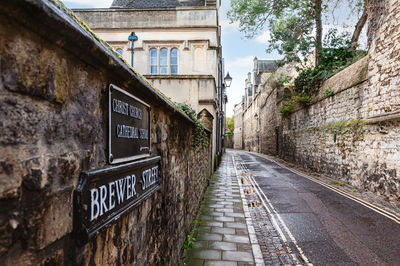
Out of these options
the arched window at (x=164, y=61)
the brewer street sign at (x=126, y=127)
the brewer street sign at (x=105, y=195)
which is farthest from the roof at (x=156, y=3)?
the brewer street sign at (x=105, y=195)

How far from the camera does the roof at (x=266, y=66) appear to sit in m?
42.3

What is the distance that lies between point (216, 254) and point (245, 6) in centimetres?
1708

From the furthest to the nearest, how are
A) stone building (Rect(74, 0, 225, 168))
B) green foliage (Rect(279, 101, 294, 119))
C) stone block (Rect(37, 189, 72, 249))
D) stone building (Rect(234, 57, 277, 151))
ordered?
stone building (Rect(234, 57, 277, 151)), green foliage (Rect(279, 101, 294, 119)), stone building (Rect(74, 0, 225, 168)), stone block (Rect(37, 189, 72, 249))

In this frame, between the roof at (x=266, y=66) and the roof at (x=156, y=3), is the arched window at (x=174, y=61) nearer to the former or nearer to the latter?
the roof at (x=156, y=3)

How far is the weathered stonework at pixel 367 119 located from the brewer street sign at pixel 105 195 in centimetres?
844

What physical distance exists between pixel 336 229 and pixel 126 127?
537 centimetres

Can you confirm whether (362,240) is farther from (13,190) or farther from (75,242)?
(13,190)

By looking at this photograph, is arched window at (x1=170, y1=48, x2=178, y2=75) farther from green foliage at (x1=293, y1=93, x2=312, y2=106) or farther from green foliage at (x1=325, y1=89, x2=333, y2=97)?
green foliage at (x1=325, y1=89, x2=333, y2=97)

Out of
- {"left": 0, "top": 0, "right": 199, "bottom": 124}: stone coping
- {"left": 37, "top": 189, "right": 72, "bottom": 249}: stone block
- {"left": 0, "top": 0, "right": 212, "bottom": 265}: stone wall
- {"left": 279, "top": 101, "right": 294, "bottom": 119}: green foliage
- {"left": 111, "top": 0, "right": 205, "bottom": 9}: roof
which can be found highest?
{"left": 111, "top": 0, "right": 205, "bottom": 9}: roof

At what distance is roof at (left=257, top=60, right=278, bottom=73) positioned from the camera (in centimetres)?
4228

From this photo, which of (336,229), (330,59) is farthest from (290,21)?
(336,229)

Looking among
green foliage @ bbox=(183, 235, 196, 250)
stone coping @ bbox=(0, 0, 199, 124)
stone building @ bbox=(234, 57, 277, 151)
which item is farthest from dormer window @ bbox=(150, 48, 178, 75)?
stone building @ bbox=(234, 57, 277, 151)

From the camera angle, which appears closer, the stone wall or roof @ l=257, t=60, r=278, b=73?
the stone wall

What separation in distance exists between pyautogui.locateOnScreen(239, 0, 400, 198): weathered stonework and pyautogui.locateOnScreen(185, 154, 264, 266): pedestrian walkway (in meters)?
4.91
